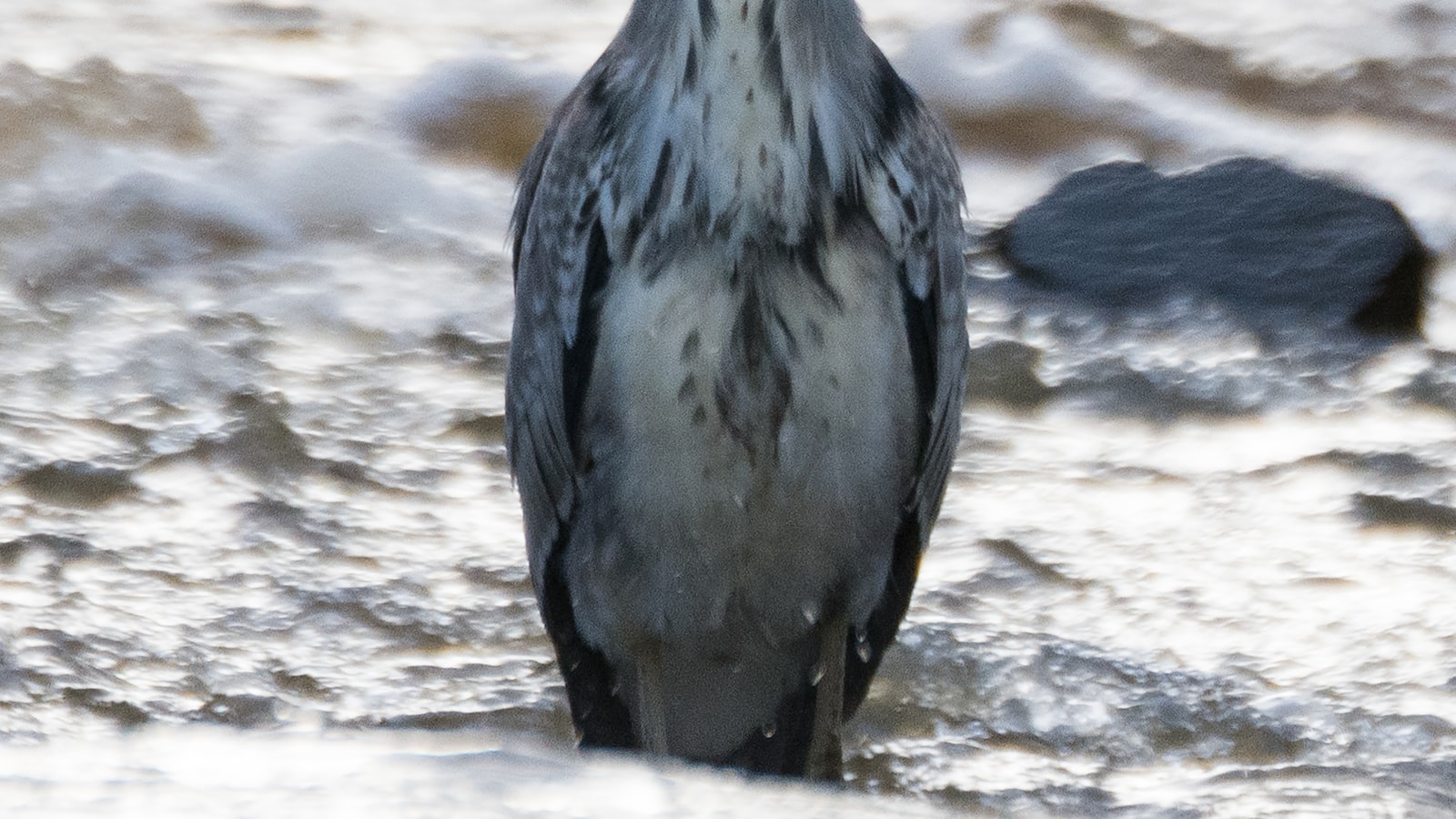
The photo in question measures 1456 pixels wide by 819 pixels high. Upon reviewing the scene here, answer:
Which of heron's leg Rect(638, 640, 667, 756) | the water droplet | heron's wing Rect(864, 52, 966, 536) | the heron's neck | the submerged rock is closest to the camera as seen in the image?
the heron's neck

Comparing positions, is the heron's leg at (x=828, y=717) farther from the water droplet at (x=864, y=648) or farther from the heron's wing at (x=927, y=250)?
the heron's wing at (x=927, y=250)

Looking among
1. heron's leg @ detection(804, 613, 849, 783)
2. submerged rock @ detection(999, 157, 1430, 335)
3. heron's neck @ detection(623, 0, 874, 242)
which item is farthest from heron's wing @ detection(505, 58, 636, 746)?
submerged rock @ detection(999, 157, 1430, 335)

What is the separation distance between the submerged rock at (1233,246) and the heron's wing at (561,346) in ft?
10.2

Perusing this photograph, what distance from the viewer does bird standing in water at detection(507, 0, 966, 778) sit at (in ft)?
11.1

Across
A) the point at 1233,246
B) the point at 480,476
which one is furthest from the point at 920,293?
the point at 1233,246

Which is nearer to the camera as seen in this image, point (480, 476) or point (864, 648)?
point (864, 648)

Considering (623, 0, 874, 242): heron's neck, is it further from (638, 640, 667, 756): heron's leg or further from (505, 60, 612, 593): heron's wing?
(638, 640, 667, 756): heron's leg

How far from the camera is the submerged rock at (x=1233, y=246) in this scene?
21.6 ft

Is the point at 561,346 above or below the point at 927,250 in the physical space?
below

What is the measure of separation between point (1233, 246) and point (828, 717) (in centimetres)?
349

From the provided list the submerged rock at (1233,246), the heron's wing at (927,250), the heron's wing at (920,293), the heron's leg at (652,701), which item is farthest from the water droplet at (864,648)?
the submerged rock at (1233,246)

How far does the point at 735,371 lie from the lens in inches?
134

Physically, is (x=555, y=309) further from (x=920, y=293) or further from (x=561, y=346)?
(x=920, y=293)

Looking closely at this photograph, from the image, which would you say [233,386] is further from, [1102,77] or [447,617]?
[1102,77]
